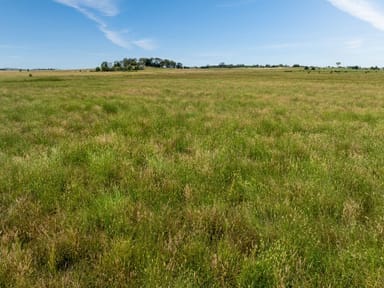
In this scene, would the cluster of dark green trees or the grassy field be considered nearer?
the grassy field

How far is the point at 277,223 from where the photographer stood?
3402 mm

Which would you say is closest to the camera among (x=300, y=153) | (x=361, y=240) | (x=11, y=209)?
(x=361, y=240)

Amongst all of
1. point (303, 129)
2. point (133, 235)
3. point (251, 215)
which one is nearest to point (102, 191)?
point (133, 235)

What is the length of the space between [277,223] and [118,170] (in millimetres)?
2847

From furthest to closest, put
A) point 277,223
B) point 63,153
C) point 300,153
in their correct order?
point 300,153, point 63,153, point 277,223

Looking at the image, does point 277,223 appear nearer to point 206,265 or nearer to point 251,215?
point 251,215

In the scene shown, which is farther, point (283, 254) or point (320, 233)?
point (320, 233)

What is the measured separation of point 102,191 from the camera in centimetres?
423

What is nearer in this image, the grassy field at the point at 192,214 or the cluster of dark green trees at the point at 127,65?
the grassy field at the point at 192,214

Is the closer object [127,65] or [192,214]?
[192,214]

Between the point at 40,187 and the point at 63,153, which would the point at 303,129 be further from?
the point at 40,187

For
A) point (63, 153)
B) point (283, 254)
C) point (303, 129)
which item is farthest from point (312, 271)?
point (303, 129)

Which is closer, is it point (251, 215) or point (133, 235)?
point (133, 235)

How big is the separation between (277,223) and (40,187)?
3.27 metres
